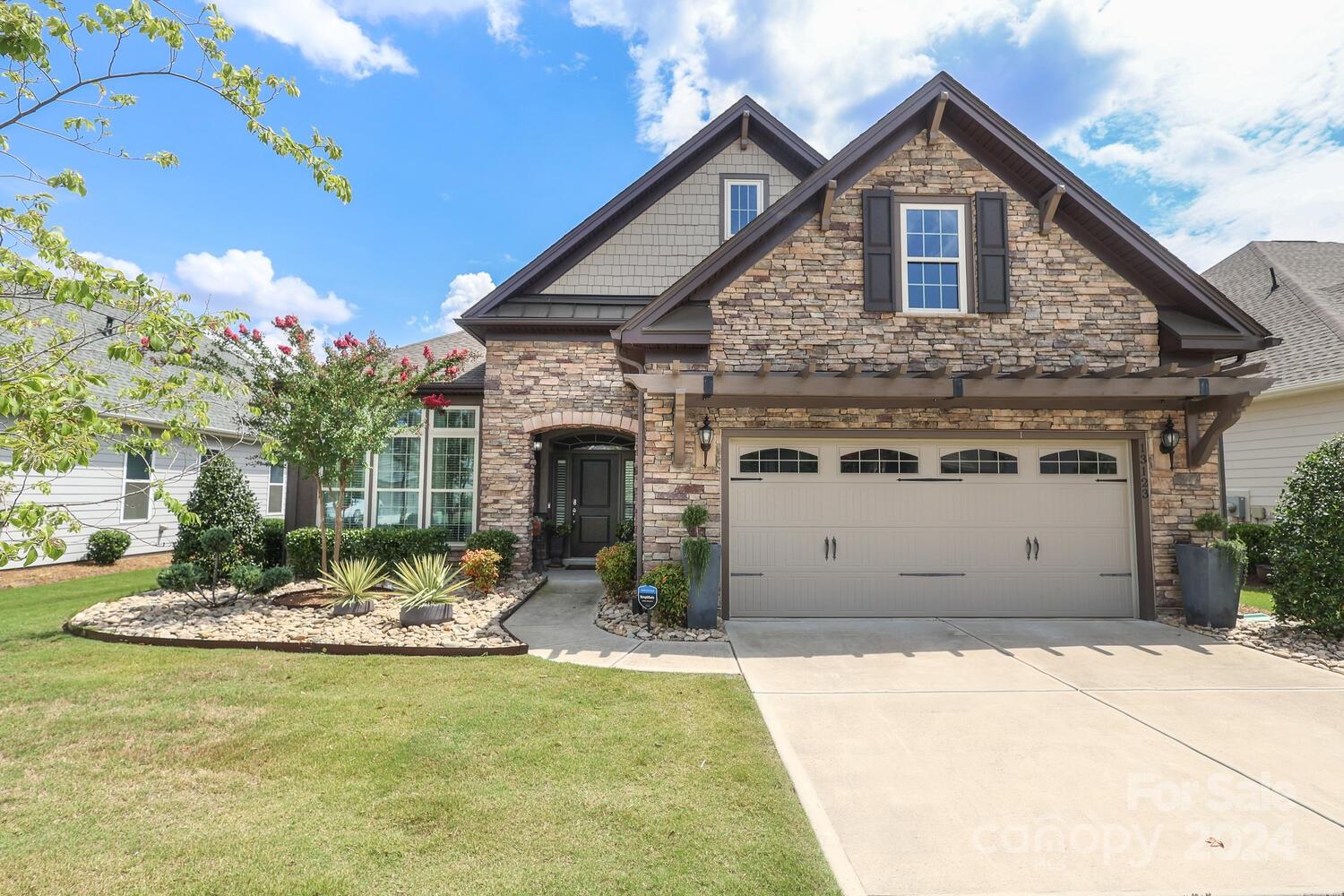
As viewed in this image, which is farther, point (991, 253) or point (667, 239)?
point (667, 239)

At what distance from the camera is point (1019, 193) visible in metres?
8.64

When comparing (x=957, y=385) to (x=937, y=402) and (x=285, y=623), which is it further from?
(x=285, y=623)

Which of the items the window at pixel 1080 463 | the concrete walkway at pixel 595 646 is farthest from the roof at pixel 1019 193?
the concrete walkway at pixel 595 646

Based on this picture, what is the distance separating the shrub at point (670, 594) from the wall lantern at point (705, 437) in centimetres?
154

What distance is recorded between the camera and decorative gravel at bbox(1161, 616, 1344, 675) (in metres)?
6.43

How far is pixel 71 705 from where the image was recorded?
16.3 feet

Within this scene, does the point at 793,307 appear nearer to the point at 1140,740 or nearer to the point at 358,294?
the point at 1140,740

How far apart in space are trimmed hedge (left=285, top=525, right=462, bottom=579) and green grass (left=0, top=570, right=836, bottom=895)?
15.1 ft

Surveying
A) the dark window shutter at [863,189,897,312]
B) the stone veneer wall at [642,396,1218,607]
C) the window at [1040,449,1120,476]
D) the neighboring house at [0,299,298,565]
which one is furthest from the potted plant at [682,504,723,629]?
the neighboring house at [0,299,298,565]

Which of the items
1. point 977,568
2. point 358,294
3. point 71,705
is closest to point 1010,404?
point 977,568

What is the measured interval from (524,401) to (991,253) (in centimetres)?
813


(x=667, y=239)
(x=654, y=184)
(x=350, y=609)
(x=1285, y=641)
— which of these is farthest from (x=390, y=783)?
(x=654, y=184)

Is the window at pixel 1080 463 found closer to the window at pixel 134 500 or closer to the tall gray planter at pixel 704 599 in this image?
the tall gray planter at pixel 704 599

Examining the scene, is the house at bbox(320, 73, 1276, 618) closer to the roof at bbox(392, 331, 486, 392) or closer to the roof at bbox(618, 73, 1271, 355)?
the roof at bbox(618, 73, 1271, 355)
